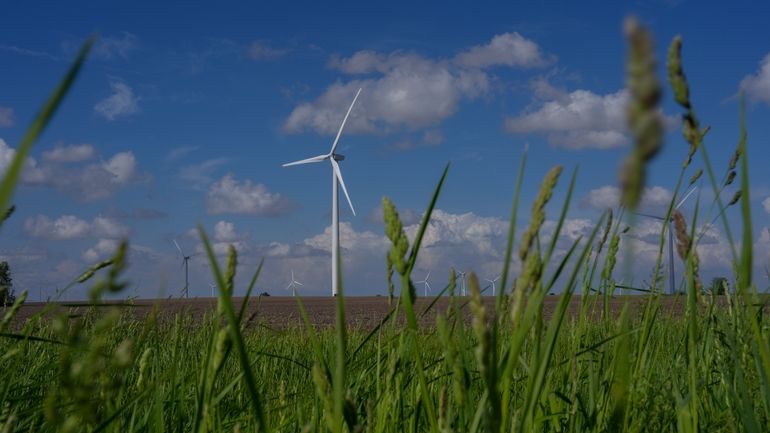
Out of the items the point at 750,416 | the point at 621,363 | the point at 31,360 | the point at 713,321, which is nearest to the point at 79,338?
the point at 621,363

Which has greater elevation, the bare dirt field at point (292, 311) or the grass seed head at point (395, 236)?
the grass seed head at point (395, 236)

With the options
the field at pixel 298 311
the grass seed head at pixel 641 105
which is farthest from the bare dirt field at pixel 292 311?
the grass seed head at pixel 641 105

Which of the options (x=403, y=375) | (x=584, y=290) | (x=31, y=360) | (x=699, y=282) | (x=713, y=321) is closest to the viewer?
(x=699, y=282)

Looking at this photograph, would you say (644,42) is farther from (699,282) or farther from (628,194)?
(699,282)

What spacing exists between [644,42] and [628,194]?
100mm

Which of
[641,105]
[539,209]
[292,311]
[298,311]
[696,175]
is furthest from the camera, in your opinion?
[292,311]

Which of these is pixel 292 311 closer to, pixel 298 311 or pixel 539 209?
pixel 298 311

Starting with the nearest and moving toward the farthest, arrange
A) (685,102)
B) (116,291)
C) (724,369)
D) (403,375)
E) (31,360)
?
(116,291) < (685,102) < (403,375) < (724,369) < (31,360)

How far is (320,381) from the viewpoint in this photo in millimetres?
1077

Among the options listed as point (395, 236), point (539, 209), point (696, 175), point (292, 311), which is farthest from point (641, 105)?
point (292, 311)

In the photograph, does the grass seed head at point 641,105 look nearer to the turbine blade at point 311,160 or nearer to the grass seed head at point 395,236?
the grass seed head at point 395,236

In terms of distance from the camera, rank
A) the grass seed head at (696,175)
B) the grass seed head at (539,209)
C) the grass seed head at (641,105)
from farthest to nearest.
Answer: the grass seed head at (696,175) < the grass seed head at (539,209) < the grass seed head at (641,105)

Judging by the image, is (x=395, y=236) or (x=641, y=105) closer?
(x=641, y=105)

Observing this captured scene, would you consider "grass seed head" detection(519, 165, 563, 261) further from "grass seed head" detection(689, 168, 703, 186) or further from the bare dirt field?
"grass seed head" detection(689, 168, 703, 186)
